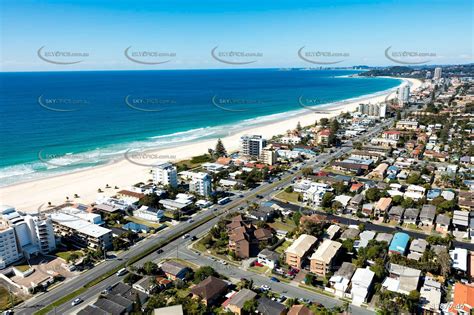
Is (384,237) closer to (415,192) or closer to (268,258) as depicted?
(268,258)

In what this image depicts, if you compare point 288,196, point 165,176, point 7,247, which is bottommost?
point 288,196

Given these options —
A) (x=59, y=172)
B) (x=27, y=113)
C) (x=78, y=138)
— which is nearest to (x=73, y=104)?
(x=27, y=113)

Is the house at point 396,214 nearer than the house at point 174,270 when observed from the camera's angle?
No

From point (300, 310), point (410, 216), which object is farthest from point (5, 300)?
point (410, 216)

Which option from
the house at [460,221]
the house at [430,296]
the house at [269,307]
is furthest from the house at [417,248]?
the house at [269,307]

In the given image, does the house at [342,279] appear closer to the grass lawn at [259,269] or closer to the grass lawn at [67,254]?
the grass lawn at [259,269]

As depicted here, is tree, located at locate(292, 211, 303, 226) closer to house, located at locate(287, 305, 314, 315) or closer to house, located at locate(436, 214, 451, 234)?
house, located at locate(287, 305, 314, 315)
